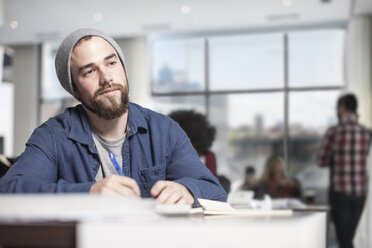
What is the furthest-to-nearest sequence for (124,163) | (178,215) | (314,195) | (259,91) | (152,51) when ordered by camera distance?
(152,51) → (259,91) → (314,195) → (124,163) → (178,215)

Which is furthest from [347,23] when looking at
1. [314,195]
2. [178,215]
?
[178,215]

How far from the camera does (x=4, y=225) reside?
0.45m

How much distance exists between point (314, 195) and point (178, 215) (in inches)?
272

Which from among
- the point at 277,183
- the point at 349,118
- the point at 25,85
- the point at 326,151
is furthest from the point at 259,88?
the point at 25,85

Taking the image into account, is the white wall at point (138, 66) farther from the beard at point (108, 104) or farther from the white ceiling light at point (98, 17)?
the beard at point (108, 104)

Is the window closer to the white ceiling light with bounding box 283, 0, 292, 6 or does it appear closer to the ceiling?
the ceiling

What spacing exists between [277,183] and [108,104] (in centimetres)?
486

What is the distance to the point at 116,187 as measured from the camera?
0.76m

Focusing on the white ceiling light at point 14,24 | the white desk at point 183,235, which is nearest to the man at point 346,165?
the white desk at point 183,235

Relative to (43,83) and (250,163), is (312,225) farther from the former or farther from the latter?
(43,83)

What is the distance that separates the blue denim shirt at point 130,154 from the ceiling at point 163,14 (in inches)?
203

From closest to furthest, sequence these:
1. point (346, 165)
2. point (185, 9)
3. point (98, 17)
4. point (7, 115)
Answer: point (346, 165), point (185, 9), point (98, 17), point (7, 115)

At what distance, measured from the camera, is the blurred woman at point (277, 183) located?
5438mm

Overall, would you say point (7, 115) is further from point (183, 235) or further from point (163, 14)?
point (183, 235)
